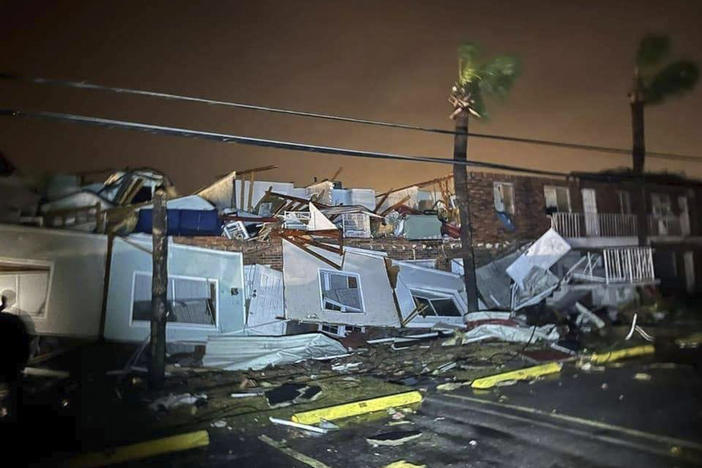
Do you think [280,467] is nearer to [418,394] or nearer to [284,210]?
[418,394]

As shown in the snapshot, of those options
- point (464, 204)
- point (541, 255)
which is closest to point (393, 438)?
point (464, 204)

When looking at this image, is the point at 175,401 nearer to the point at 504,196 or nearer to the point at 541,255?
the point at 541,255

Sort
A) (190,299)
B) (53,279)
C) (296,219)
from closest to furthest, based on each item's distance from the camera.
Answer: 1. (53,279)
2. (190,299)
3. (296,219)

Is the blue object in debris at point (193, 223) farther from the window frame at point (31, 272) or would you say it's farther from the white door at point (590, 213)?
the white door at point (590, 213)

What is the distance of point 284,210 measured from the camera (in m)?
16.6

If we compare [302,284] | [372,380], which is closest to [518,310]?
[302,284]

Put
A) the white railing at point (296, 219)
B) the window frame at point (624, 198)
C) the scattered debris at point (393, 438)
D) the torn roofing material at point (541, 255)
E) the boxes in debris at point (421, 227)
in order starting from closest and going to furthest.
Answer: the scattered debris at point (393, 438) < the white railing at point (296, 219) < the boxes in debris at point (421, 227) < the torn roofing material at point (541, 255) < the window frame at point (624, 198)

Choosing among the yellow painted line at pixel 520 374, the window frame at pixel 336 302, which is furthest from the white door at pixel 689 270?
the yellow painted line at pixel 520 374

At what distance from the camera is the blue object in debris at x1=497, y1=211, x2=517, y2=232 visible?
828 inches

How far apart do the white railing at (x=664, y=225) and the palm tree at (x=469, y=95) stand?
15.1m

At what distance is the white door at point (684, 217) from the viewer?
28091 mm

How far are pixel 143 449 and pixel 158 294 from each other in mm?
3503

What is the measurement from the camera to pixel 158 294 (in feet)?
30.4

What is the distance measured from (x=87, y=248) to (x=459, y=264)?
11783mm
